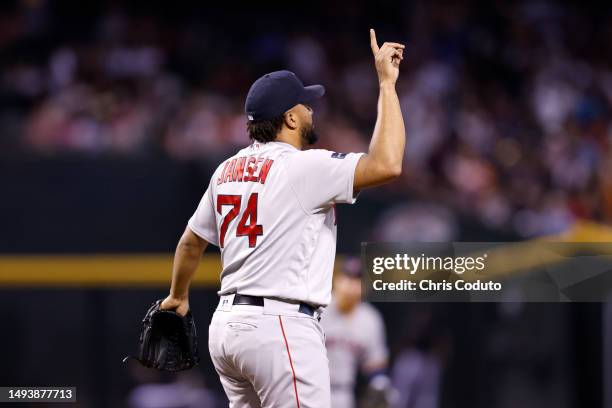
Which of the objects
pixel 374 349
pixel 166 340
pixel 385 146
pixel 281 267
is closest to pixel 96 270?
pixel 374 349

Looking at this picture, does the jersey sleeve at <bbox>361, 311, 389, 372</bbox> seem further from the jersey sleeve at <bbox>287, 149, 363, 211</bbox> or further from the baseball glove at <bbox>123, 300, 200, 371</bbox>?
the jersey sleeve at <bbox>287, 149, 363, 211</bbox>

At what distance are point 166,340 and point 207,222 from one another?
523 mm

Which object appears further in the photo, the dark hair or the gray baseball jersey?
the dark hair

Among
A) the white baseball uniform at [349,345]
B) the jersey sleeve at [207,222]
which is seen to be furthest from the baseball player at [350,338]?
the jersey sleeve at [207,222]

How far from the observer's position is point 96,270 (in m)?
6.71

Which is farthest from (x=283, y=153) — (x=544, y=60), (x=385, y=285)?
(x=544, y=60)

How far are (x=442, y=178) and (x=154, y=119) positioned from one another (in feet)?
7.82

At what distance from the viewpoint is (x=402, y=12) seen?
10406 millimetres

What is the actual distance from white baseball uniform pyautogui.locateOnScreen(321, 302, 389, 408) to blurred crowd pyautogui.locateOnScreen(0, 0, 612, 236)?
0.92m

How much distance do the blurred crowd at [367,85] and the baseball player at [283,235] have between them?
3.78 meters

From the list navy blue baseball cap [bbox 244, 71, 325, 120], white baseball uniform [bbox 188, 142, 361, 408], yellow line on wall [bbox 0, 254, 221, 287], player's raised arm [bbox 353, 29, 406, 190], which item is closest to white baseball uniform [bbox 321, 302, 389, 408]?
yellow line on wall [bbox 0, 254, 221, 287]

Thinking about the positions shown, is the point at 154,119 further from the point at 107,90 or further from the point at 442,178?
the point at 442,178

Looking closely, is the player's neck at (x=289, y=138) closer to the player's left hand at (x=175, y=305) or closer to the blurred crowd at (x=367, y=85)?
the player's left hand at (x=175, y=305)

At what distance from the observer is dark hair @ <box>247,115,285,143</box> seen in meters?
3.39
